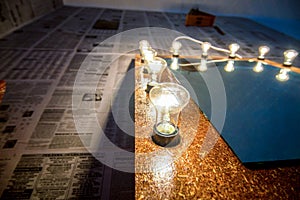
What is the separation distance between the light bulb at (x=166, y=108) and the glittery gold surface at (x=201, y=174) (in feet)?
0.11

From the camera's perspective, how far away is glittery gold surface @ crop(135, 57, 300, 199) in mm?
513

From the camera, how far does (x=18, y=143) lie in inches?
42.6

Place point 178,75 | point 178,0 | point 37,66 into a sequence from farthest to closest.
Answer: point 178,0 < point 37,66 < point 178,75

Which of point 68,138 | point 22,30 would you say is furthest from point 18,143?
point 22,30

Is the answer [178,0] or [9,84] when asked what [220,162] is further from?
[178,0]

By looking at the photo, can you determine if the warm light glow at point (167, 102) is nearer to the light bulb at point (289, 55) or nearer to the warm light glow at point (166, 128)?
the warm light glow at point (166, 128)

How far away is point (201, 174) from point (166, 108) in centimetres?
25

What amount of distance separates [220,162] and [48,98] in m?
1.47

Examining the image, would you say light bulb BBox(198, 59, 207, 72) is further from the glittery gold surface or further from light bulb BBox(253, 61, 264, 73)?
the glittery gold surface

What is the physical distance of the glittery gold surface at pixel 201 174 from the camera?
513mm

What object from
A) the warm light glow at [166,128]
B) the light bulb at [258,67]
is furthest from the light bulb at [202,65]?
the warm light glow at [166,128]

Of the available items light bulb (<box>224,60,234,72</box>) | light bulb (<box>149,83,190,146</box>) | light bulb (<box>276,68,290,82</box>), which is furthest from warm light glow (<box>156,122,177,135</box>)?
light bulb (<box>276,68,290,82</box>)

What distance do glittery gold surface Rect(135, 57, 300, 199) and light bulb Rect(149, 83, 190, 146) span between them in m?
0.03

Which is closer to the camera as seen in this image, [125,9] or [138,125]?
[138,125]
